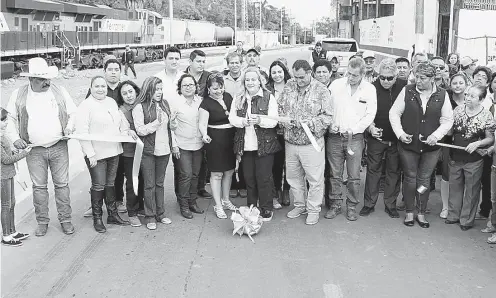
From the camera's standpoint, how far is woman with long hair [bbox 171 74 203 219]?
6574 mm

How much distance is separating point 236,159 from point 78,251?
7.16 ft

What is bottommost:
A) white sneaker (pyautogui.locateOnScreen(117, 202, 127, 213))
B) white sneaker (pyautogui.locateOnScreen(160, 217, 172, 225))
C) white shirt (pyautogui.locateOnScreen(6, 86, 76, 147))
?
white sneaker (pyautogui.locateOnScreen(160, 217, 172, 225))

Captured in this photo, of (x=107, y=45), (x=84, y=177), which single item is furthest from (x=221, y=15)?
(x=84, y=177)

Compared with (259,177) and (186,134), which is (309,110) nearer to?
(259,177)

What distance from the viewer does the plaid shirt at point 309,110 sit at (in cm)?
626

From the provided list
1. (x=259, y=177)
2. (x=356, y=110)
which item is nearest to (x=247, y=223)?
(x=259, y=177)

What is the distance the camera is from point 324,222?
21.6 feet

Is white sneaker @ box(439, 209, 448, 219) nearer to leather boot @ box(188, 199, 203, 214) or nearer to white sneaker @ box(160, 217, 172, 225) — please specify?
leather boot @ box(188, 199, 203, 214)

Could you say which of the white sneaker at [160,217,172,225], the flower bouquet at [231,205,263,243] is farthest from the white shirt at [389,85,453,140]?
the white sneaker at [160,217,172,225]

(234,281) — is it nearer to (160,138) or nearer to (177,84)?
(160,138)

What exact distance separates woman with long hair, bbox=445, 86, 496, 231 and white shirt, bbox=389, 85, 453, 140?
0.50 feet

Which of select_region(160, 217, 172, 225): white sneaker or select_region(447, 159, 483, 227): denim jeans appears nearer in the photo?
select_region(447, 159, 483, 227): denim jeans

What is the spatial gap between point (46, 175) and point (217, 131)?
2.03 m

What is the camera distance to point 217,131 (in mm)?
6574
